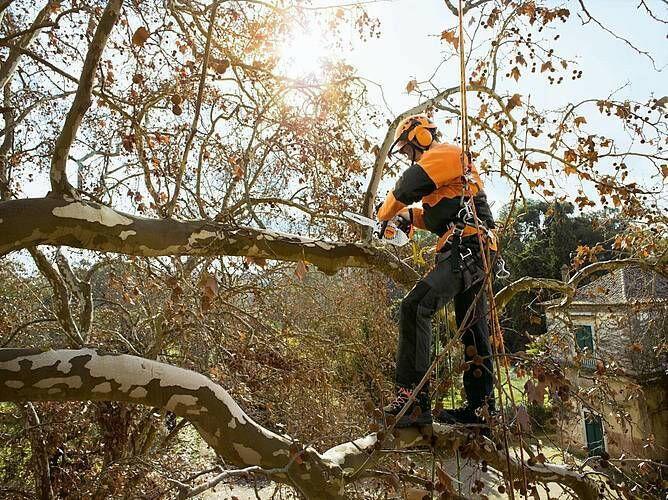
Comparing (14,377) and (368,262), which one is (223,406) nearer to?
(14,377)

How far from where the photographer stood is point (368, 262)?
426 centimetres

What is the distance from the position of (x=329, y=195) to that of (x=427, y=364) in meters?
3.19

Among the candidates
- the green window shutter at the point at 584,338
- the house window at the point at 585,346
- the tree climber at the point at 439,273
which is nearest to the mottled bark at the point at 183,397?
the tree climber at the point at 439,273

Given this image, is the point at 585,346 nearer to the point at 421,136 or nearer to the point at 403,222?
the point at 403,222

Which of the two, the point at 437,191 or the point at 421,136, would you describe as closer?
the point at 437,191

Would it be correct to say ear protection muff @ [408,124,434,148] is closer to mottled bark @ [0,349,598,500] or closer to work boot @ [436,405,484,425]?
work boot @ [436,405,484,425]

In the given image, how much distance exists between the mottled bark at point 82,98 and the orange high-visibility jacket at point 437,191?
1989 mm

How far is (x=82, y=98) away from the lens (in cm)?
292

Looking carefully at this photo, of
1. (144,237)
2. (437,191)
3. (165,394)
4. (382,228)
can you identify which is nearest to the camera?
(165,394)

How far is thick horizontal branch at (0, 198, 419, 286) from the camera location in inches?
108

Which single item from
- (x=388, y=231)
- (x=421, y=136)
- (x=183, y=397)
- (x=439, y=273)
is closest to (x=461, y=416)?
(x=439, y=273)

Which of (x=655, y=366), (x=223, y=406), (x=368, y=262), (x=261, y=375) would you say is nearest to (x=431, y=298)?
(x=368, y=262)

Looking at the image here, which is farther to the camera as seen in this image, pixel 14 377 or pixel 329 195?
pixel 329 195

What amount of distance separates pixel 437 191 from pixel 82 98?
7.64 feet
